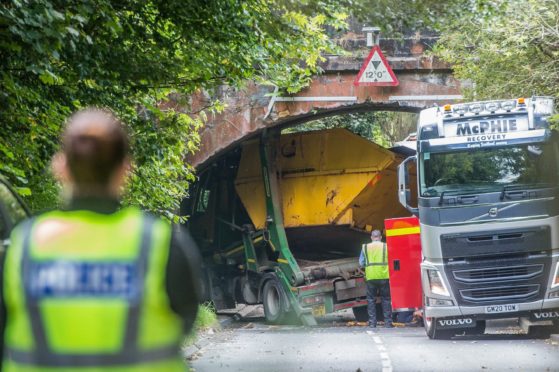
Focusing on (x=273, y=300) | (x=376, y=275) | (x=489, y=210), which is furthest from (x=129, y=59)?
(x=273, y=300)

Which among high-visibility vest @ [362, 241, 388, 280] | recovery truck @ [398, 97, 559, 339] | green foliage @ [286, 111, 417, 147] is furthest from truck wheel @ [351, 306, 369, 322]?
green foliage @ [286, 111, 417, 147]

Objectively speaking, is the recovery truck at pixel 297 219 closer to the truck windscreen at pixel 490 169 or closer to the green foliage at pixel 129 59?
the truck windscreen at pixel 490 169

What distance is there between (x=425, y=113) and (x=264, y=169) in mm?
7110

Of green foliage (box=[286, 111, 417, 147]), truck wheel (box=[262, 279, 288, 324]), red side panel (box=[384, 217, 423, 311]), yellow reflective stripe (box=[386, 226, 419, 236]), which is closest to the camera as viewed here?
yellow reflective stripe (box=[386, 226, 419, 236])

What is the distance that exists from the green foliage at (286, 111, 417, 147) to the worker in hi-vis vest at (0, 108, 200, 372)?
2730 cm

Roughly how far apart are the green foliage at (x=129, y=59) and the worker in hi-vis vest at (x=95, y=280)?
4.79 meters

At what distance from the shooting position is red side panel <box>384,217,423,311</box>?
1622 cm

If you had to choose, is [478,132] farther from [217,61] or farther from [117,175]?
[117,175]

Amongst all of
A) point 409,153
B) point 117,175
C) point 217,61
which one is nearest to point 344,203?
point 409,153

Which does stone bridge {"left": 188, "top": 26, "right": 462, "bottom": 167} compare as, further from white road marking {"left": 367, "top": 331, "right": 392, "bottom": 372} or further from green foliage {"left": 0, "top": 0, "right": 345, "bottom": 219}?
green foliage {"left": 0, "top": 0, "right": 345, "bottom": 219}

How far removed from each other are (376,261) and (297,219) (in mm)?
2706

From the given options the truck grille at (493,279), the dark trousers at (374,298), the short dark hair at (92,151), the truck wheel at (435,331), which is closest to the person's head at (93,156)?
the short dark hair at (92,151)

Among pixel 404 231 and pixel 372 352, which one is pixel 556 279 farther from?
pixel 404 231

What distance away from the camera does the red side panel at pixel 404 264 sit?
639 inches
